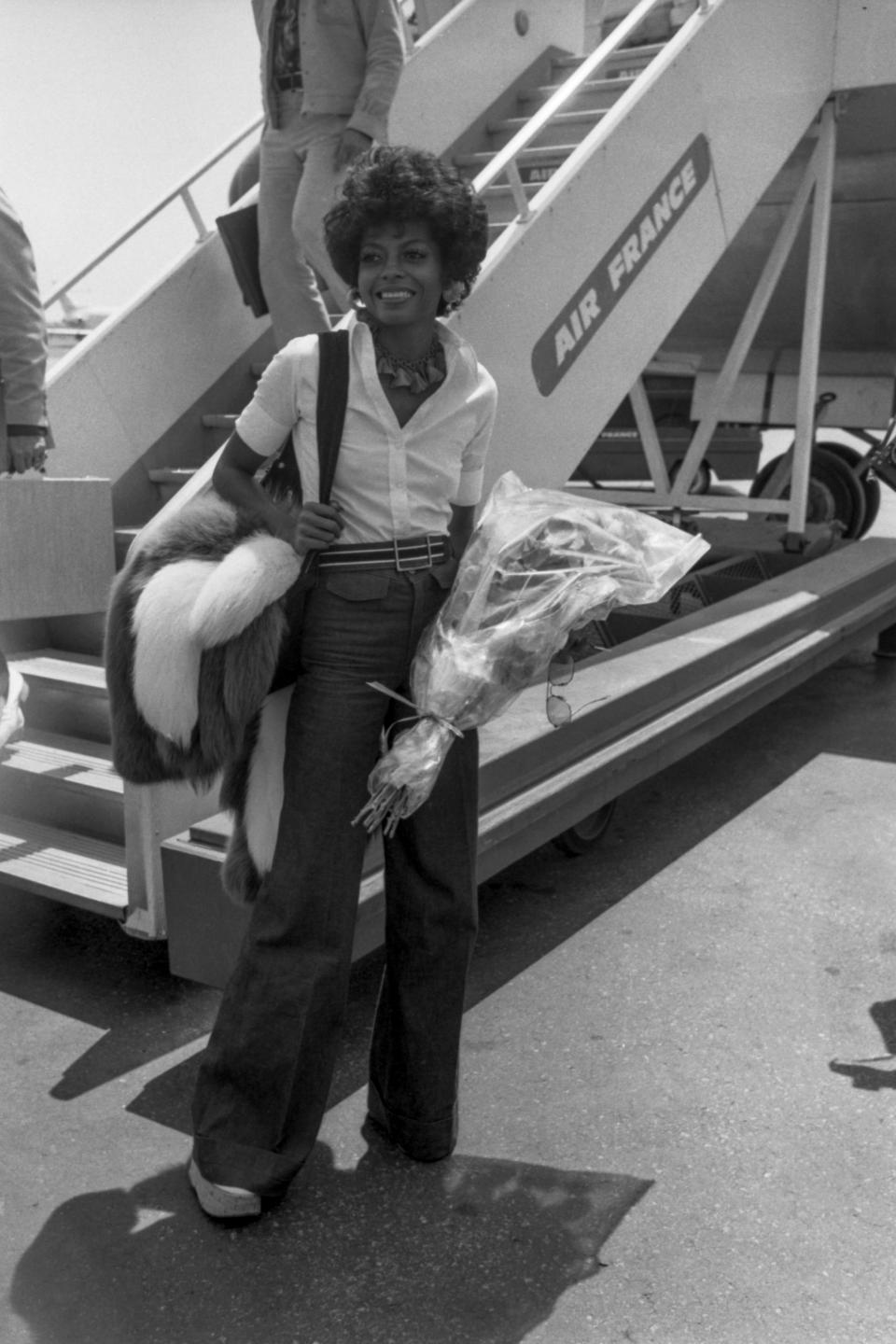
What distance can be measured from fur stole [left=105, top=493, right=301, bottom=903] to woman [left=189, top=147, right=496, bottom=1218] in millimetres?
74

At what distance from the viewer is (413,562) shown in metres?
2.46

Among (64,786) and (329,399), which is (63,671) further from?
(329,399)

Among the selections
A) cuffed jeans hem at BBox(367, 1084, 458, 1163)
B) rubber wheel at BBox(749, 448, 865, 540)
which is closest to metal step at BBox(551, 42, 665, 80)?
rubber wheel at BBox(749, 448, 865, 540)

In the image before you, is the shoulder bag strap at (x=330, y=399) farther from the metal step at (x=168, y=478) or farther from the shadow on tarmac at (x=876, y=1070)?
the metal step at (x=168, y=478)

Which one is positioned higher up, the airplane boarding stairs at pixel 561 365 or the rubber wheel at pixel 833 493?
Result: the airplane boarding stairs at pixel 561 365

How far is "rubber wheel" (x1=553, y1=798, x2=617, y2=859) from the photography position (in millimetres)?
4570

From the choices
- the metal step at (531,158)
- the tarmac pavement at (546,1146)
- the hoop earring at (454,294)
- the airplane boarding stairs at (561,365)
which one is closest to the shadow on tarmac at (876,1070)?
the tarmac pavement at (546,1146)

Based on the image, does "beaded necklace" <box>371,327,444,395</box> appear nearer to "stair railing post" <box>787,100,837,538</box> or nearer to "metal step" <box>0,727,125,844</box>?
"metal step" <box>0,727,125,844</box>

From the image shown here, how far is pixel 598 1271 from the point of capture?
8.07ft

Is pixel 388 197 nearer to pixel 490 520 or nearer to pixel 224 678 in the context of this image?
pixel 490 520

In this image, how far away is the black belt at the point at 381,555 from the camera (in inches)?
95.4

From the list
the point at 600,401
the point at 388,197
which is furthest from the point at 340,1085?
the point at 600,401

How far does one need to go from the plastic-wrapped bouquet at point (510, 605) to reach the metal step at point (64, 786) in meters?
1.33

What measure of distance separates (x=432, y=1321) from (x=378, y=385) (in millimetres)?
1639
